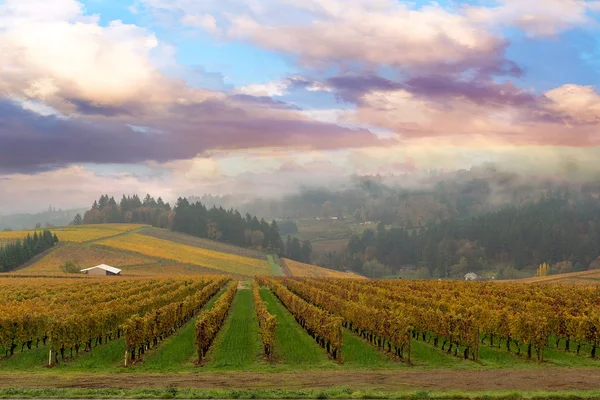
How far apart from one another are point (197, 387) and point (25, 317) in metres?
19.4

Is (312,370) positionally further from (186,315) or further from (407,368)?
(186,315)

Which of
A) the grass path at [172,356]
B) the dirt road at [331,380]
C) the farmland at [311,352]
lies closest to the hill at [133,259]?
the grass path at [172,356]

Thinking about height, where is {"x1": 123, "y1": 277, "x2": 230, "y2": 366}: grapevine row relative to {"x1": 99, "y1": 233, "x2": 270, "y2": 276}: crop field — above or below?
above

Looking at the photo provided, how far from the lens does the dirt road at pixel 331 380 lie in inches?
1059

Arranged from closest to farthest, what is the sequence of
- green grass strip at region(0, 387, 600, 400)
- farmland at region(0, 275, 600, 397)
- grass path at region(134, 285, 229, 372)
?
green grass strip at region(0, 387, 600, 400) → farmland at region(0, 275, 600, 397) → grass path at region(134, 285, 229, 372)

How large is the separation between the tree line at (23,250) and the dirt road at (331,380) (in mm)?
147904

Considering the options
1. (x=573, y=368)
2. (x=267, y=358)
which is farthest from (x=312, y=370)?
(x=573, y=368)

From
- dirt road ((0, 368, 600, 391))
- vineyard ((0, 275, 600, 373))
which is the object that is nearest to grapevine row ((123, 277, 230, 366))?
vineyard ((0, 275, 600, 373))

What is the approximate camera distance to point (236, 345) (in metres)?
40.9

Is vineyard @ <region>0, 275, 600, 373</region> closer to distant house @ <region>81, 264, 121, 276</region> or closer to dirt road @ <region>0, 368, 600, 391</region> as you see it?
dirt road @ <region>0, 368, 600, 391</region>

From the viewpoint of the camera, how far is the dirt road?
26.9m

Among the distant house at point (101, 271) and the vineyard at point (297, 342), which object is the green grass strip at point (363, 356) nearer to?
the vineyard at point (297, 342)

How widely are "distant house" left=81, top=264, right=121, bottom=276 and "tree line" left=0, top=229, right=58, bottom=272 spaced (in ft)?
93.7

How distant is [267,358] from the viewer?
35.4 metres
